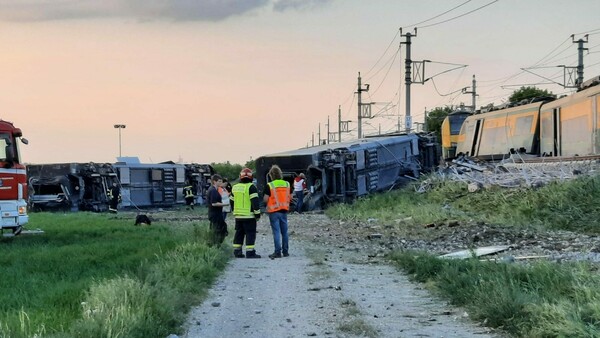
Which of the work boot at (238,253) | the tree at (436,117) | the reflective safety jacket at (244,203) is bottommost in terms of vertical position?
the work boot at (238,253)

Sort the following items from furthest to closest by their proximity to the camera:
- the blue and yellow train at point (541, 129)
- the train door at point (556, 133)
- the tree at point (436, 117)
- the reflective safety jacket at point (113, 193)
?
1. the tree at point (436, 117)
2. the reflective safety jacket at point (113, 193)
3. the train door at point (556, 133)
4. the blue and yellow train at point (541, 129)

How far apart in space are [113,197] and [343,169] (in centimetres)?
1129

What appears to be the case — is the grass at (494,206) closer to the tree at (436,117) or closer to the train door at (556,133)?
the train door at (556,133)

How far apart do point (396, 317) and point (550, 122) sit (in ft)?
68.7

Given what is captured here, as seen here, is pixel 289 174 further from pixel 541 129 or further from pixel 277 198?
pixel 277 198

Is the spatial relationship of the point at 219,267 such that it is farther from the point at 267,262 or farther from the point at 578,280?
the point at 578,280

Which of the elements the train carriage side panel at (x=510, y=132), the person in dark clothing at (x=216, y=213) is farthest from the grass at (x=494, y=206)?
the person in dark clothing at (x=216, y=213)

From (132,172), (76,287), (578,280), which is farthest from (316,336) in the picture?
(132,172)

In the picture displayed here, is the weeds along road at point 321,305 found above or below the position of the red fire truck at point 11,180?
below

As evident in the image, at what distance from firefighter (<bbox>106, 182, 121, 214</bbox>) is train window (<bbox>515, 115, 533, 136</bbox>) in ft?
58.2

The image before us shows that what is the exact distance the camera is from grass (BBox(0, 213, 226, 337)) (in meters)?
7.54

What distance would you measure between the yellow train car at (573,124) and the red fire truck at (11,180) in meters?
15.6

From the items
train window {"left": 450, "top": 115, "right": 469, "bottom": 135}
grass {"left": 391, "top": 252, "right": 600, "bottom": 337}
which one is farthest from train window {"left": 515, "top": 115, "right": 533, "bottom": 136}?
grass {"left": 391, "top": 252, "right": 600, "bottom": 337}

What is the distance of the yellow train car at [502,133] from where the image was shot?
99.6ft
